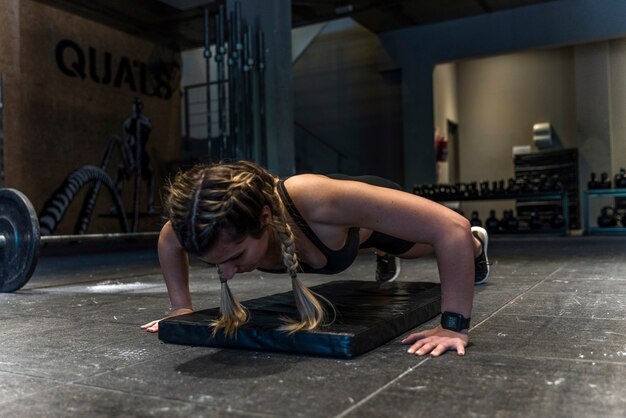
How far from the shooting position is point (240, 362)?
3.86 feet

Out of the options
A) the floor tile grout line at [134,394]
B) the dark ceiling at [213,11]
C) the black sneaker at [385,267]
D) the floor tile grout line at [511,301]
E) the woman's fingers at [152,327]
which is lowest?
the floor tile grout line at [511,301]

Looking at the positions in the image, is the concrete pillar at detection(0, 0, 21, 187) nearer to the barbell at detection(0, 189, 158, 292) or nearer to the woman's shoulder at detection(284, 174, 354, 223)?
the barbell at detection(0, 189, 158, 292)

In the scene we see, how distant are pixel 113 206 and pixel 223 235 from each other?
598cm

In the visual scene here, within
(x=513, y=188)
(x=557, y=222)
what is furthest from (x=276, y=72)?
(x=557, y=222)

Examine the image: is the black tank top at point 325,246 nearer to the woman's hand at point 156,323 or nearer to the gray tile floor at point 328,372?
the gray tile floor at point 328,372

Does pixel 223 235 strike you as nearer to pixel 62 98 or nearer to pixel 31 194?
pixel 31 194

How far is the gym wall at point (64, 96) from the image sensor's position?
5523 mm

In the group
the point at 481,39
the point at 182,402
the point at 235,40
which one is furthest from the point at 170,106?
the point at 182,402

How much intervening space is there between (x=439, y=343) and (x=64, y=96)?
583 centimetres

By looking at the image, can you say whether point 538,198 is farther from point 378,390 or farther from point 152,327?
point 378,390

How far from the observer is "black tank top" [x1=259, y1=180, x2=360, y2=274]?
1.26 metres

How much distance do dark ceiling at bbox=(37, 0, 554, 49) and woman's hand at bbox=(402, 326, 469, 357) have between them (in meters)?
5.29

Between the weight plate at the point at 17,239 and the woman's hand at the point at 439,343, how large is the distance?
1.85m

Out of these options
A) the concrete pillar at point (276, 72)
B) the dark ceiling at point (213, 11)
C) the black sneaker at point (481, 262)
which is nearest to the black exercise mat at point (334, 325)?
the black sneaker at point (481, 262)
